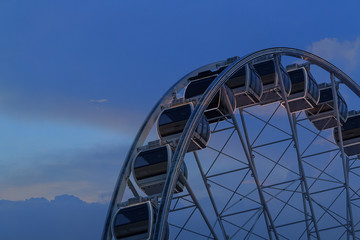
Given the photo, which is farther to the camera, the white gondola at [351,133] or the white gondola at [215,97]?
the white gondola at [351,133]

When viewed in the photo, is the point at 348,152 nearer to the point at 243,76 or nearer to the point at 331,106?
the point at 331,106

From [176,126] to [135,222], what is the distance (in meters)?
5.27

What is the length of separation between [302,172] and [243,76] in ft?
25.0

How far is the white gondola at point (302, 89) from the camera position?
41.5 meters

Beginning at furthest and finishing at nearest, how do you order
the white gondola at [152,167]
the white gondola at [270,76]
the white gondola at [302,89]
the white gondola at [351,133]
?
the white gondola at [351,133]
the white gondola at [302,89]
the white gondola at [270,76]
the white gondola at [152,167]

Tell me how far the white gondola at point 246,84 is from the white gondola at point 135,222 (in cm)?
879

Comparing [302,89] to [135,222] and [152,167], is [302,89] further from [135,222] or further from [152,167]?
[135,222]

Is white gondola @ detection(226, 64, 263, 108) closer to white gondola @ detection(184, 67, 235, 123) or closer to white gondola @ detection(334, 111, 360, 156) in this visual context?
white gondola @ detection(184, 67, 235, 123)

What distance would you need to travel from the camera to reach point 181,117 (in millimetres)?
33062

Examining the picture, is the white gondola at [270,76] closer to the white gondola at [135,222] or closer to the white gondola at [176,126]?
the white gondola at [176,126]

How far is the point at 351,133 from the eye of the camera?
46.4 meters

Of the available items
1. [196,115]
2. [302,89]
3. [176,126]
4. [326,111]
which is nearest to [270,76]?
[302,89]

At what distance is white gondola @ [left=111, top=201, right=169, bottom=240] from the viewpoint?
30.0 metres

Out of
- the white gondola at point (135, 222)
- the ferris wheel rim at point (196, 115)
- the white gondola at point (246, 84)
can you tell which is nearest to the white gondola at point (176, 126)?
the ferris wheel rim at point (196, 115)
